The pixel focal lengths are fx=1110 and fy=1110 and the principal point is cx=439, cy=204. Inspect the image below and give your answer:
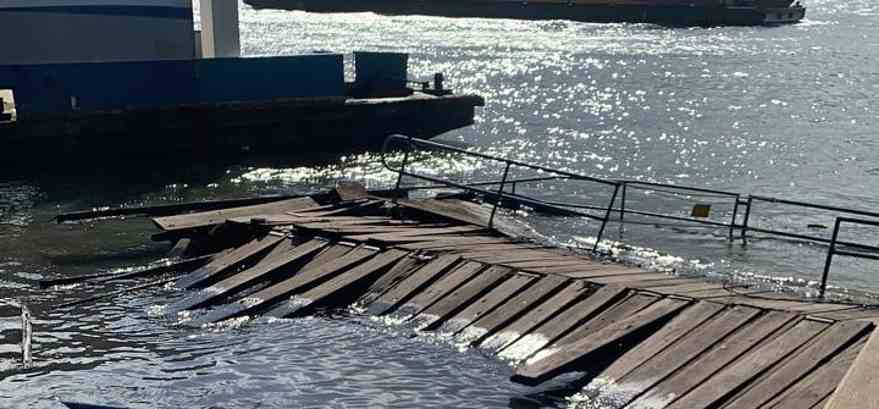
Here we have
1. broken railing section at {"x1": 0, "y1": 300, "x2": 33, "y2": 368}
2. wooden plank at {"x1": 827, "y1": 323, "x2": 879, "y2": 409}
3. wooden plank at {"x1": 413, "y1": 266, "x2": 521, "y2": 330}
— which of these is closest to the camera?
wooden plank at {"x1": 827, "y1": 323, "x2": 879, "y2": 409}

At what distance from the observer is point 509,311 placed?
43.5 feet

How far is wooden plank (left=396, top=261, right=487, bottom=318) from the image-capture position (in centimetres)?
1420

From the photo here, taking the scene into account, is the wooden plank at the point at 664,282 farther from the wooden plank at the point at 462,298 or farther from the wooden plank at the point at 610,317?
the wooden plank at the point at 462,298

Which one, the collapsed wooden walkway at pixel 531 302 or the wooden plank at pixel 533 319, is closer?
the collapsed wooden walkway at pixel 531 302

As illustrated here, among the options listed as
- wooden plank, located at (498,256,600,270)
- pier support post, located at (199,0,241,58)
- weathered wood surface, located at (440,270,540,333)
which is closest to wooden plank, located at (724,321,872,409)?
weathered wood surface, located at (440,270,540,333)

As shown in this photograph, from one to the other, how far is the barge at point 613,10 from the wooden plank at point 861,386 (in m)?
111

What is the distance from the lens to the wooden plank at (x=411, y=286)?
1455 centimetres

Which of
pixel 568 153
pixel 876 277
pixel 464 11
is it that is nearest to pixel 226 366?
pixel 876 277

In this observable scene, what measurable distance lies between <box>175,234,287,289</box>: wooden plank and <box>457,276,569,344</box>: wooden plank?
486 centimetres

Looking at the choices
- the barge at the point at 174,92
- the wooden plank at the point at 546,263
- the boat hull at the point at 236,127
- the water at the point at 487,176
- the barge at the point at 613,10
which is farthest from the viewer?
the barge at the point at 613,10

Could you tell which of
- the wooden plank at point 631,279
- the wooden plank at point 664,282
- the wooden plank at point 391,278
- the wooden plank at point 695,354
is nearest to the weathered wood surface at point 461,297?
the wooden plank at point 391,278

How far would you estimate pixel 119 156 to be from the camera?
1282 inches

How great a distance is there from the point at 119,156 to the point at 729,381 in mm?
25460

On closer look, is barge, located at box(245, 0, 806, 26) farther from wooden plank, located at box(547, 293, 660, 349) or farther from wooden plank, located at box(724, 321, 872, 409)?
wooden plank, located at box(724, 321, 872, 409)
